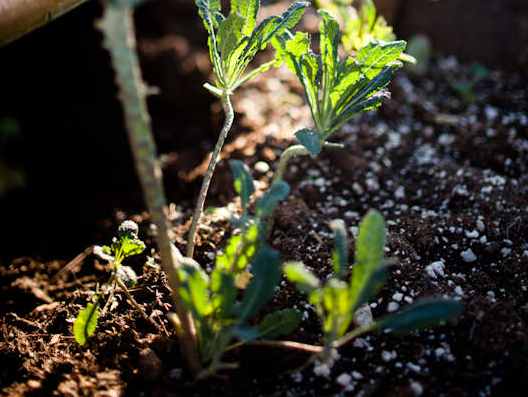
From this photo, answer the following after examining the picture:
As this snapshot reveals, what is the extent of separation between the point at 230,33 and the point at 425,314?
827 millimetres

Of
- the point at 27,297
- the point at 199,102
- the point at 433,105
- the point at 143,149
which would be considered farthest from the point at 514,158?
the point at 27,297

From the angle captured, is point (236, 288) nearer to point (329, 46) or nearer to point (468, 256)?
point (329, 46)

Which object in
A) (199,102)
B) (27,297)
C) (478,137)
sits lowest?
(27,297)

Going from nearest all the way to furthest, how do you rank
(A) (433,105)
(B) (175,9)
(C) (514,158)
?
(C) (514,158) → (A) (433,105) → (B) (175,9)

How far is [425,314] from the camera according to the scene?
112 centimetres

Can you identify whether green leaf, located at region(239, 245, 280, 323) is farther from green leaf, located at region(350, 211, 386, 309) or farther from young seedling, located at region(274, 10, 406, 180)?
young seedling, located at region(274, 10, 406, 180)

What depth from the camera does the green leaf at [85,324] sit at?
1.35m

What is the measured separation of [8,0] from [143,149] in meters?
0.93

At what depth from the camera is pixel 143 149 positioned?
3.39 feet

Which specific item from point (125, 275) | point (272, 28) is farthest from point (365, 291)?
point (272, 28)

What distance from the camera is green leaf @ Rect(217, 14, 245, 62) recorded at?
1.34 m

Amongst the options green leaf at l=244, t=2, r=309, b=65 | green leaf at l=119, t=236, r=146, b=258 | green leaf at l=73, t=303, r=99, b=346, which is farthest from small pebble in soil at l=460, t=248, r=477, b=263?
green leaf at l=73, t=303, r=99, b=346

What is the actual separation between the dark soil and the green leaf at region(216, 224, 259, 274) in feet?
0.86

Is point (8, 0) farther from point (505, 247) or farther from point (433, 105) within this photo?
point (433, 105)
